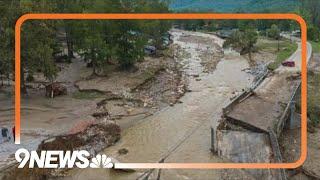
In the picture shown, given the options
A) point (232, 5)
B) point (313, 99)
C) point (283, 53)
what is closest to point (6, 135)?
point (313, 99)

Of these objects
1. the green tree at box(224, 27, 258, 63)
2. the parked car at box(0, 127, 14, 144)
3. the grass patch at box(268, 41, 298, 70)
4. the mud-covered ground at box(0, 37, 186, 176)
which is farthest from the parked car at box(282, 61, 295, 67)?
the parked car at box(0, 127, 14, 144)

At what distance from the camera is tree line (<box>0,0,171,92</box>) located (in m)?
20.0

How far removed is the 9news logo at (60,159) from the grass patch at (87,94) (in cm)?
749

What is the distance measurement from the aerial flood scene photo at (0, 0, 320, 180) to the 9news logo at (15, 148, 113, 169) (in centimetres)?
4

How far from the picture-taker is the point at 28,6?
20.4 metres

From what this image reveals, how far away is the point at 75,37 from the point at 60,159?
15969 millimetres

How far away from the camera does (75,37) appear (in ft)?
94.3

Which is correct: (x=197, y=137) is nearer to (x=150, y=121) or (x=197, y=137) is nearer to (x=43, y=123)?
(x=150, y=121)

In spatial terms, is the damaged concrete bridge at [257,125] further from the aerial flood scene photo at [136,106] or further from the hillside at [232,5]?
the hillside at [232,5]

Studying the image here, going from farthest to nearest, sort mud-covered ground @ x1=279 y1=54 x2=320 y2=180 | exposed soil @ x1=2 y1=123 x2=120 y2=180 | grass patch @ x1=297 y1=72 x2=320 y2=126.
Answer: grass patch @ x1=297 y1=72 x2=320 y2=126, mud-covered ground @ x1=279 y1=54 x2=320 y2=180, exposed soil @ x1=2 y1=123 x2=120 y2=180

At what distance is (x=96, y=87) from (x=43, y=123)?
6.81 meters

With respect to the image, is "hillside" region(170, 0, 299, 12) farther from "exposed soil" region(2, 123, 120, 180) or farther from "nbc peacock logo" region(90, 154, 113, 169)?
"nbc peacock logo" region(90, 154, 113, 169)

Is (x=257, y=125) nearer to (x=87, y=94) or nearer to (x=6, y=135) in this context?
(x=6, y=135)

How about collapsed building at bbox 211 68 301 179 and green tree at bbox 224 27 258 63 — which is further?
green tree at bbox 224 27 258 63
